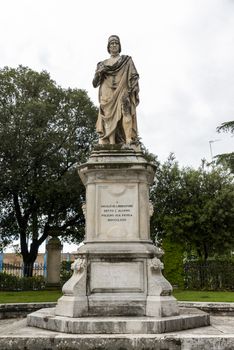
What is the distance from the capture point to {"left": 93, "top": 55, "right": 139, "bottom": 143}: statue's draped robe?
413 inches

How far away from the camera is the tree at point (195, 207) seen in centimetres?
2786

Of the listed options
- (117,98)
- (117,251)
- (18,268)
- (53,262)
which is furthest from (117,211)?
(18,268)

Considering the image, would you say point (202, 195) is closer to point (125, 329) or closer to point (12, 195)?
point (12, 195)

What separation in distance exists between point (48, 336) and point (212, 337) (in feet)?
8.48

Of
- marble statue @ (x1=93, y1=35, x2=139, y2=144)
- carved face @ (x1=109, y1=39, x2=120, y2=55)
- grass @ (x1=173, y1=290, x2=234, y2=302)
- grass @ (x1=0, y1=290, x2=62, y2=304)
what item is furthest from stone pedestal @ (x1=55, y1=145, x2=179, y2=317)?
grass @ (x1=173, y1=290, x2=234, y2=302)

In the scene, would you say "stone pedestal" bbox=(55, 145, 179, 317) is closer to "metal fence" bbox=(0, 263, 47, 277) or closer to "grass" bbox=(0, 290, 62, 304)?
"grass" bbox=(0, 290, 62, 304)

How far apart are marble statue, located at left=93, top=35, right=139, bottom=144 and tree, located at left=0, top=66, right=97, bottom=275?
17732 millimetres

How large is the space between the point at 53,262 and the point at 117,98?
57.9 feet

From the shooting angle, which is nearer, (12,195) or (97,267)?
(97,267)

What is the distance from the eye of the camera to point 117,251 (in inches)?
356

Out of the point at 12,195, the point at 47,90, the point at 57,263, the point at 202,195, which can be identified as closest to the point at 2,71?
the point at 47,90

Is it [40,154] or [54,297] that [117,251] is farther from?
[40,154]

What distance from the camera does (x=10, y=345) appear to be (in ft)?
22.9

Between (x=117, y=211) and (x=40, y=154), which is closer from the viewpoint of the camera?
(x=117, y=211)
